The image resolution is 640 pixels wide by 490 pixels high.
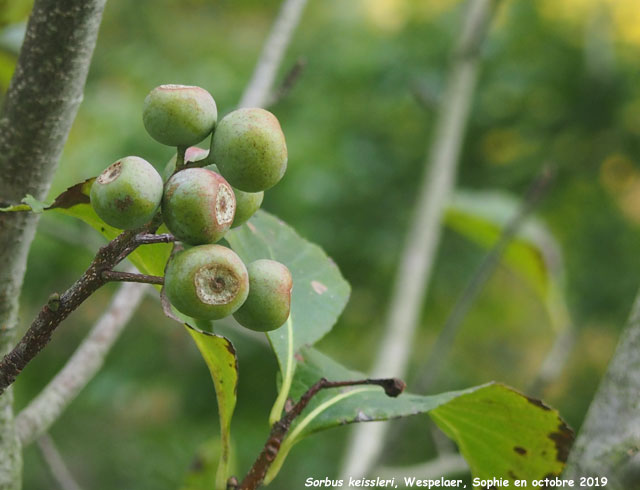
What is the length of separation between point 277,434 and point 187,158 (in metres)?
0.19

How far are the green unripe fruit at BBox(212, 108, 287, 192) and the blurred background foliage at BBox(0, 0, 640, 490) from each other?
1416 millimetres

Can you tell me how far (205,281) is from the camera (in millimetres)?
378

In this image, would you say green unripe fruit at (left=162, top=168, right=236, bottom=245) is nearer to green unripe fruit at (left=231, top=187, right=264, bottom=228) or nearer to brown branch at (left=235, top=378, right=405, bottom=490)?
green unripe fruit at (left=231, top=187, right=264, bottom=228)

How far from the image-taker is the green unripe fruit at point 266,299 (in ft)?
1.38

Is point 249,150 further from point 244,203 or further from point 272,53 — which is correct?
point 272,53

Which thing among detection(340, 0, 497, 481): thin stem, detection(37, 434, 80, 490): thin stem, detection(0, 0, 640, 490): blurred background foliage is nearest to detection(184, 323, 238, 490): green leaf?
detection(37, 434, 80, 490): thin stem

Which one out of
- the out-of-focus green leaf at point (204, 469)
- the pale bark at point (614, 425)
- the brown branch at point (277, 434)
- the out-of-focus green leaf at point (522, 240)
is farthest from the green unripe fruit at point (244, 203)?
the out-of-focus green leaf at point (522, 240)

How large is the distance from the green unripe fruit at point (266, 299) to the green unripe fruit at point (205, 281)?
0.03m

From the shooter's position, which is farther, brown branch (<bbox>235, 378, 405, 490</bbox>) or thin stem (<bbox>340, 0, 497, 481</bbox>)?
thin stem (<bbox>340, 0, 497, 481</bbox>)

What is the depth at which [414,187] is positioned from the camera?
2037 mm

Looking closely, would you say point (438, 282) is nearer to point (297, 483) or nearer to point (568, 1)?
point (297, 483)

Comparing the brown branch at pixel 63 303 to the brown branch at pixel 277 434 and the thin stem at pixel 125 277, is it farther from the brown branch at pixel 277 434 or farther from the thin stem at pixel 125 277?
the brown branch at pixel 277 434

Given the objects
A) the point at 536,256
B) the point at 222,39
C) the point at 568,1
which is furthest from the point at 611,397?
the point at 222,39

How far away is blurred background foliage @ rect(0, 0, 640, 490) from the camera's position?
191 centimetres
